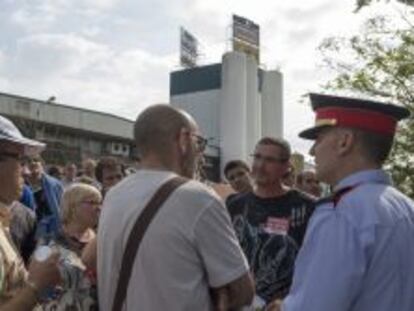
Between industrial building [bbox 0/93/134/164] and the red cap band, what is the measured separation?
126ft

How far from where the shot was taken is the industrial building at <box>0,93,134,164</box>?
153ft

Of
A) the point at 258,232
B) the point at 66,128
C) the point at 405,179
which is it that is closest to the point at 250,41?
the point at 66,128

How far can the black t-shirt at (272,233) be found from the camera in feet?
18.5

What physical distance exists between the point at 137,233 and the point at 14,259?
528 millimetres

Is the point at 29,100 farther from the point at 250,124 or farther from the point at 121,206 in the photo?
the point at 121,206

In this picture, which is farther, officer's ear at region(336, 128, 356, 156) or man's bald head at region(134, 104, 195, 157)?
man's bald head at region(134, 104, 195, 157)

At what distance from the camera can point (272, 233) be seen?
18.8ft

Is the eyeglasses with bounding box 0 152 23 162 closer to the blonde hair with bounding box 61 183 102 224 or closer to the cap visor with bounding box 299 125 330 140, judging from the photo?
the cap visor with bounding box 299 125 330 140

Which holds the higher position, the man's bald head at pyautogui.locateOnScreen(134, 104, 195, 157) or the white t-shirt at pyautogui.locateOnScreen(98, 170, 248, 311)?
the man's bald head at pyautogui.locateOnScreen(134, 104, 195, 157)

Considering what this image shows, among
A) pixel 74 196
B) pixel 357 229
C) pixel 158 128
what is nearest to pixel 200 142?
pixel 158 128

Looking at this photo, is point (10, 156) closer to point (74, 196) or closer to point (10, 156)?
point (10, 156)

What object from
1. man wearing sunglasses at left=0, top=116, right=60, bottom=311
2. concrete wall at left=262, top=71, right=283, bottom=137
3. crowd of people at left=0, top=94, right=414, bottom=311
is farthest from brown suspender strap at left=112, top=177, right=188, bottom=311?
concrete wall at left=262, top=71, right=283, bottom=137

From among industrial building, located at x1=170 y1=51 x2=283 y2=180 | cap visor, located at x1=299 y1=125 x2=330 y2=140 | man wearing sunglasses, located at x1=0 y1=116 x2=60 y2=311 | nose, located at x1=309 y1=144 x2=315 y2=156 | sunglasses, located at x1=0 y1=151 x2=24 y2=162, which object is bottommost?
man wearing sunglasses, located at x1=0 y1=116 x2=60 y2=311

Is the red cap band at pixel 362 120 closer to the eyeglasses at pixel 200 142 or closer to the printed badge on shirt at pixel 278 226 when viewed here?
the eyeglasses at pixel 200 142
